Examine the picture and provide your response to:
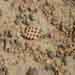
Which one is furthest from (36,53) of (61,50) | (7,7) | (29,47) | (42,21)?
(7,7)

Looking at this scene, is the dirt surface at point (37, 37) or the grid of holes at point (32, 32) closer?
the dirt surface at point (37, 37)

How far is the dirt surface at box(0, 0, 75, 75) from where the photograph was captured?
2197mm

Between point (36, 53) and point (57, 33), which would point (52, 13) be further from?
point (36, 53)

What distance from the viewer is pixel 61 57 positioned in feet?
7.60

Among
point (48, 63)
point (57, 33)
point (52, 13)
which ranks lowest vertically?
point (48, 63)

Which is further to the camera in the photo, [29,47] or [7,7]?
[7,7]

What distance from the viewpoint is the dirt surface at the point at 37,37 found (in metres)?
2.20

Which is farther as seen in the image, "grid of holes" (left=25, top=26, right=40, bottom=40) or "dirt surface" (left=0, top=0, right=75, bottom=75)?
"grid of holes" (left=25, top=26, right=40, bottom=40)

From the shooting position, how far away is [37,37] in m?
2.40

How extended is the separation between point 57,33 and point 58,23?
115mm

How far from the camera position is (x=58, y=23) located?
2.55m

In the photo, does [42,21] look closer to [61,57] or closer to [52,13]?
[52,13]

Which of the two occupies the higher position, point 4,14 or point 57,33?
point 4,14

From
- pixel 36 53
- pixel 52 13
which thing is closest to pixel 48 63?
pixel 36 53
